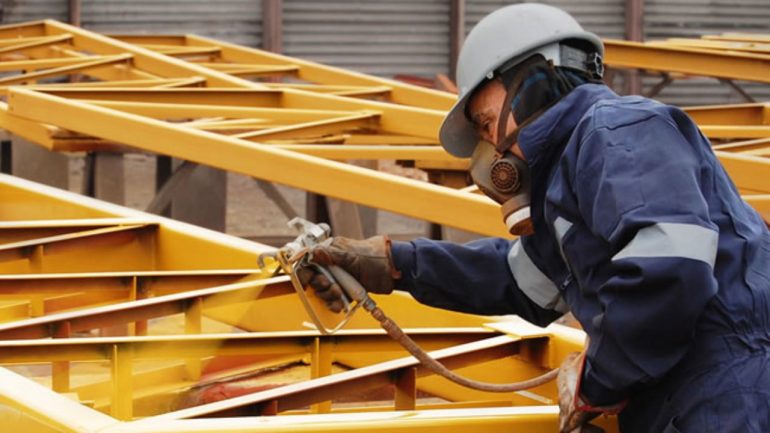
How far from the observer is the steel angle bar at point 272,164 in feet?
17.3

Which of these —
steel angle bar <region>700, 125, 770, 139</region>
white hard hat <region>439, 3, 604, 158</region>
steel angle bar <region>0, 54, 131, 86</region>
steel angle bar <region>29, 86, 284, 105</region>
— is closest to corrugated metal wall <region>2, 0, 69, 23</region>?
steel angle bar <region>0, 54, 131, 86</region>

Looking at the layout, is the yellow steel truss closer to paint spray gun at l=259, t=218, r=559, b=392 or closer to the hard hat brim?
paint spray gun at l=259, t=218, r=559, b=392

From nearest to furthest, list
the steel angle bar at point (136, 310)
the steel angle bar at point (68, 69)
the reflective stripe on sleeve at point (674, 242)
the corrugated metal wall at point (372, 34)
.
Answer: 1. the reflective stripe on sleeve at point (674, 242)
2. the steel angle bar at point (136, 310)
3. the steel angle bar at point (68, 69)
4. the corrugated metal wall at point (372, 34)

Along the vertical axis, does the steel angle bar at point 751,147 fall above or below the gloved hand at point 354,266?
below

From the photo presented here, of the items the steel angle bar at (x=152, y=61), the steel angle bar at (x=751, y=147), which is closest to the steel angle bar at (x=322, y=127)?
the steel angle bar at (x=152, y=61)

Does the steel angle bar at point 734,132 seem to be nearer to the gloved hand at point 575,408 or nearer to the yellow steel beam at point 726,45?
the yellow steel beam at point 726,45

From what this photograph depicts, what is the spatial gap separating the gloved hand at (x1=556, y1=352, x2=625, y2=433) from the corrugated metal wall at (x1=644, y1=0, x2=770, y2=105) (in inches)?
683

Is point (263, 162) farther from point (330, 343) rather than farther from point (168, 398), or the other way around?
point (330, 343)

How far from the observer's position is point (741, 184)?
5645 mm

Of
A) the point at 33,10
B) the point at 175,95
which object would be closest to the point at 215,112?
the point at 175,95

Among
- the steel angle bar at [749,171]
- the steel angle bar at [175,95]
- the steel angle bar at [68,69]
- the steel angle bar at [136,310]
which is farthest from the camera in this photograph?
the steel angle bar at [68,69]

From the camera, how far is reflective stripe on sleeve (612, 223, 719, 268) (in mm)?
2463

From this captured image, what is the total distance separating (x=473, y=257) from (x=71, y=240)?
7.16 ft

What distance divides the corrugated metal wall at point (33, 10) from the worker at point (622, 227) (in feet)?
49.9
